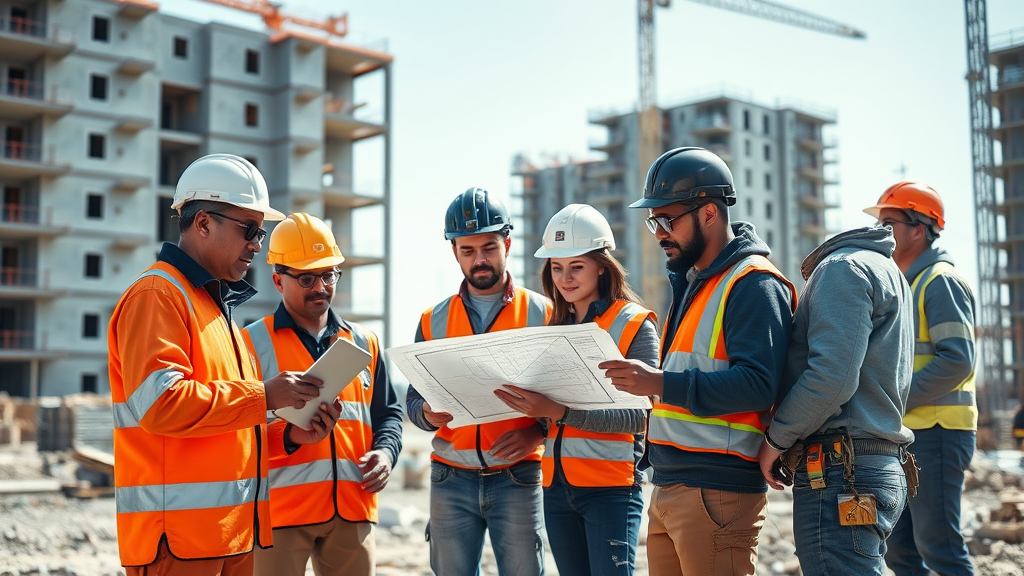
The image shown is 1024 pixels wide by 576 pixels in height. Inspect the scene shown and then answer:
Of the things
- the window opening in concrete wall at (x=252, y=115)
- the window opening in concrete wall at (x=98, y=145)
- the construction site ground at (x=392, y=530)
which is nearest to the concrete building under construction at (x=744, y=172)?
the window opening in concrete wall at (x=252, y=115)

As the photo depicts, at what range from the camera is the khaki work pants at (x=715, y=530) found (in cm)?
333

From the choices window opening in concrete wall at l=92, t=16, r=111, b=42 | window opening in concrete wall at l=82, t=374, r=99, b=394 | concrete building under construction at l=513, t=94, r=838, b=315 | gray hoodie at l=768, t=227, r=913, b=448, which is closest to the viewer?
gray hoodie at l=768, t=227, r=913, b=448

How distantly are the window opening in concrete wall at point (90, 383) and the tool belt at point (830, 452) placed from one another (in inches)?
1780

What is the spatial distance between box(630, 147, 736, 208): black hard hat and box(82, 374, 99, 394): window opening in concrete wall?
44.9 m

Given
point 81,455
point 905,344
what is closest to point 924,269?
point 905,344

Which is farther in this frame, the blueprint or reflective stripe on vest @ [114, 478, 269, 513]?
the blueprint

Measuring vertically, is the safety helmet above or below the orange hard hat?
below

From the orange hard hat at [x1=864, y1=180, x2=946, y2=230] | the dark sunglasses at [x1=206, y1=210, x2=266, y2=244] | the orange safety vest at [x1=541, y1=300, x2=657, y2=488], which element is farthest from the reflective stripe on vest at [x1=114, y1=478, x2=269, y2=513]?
the orange hard hat at [x1=864, y1=180, x2=946, y2=230]

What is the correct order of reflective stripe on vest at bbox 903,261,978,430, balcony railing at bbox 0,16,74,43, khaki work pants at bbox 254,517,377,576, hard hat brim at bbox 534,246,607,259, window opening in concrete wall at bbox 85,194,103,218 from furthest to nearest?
window opening in concrete wall at bbox 85,194,103,218 < balcony railing at bbox 0,16,74,43 < reflective stripe on vest at bbox 903,261,978,430 < hard hat brim at bbox 534,246,607,259 < khaki work pants at bbox 254,517,377,576

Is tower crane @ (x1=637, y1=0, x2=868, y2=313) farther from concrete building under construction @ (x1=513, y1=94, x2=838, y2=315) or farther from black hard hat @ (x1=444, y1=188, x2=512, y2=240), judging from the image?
black hard hat @ (x1=444, y1=188, x2=512, y2=240)

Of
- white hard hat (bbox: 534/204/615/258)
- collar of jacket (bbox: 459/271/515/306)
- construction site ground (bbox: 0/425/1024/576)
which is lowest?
construction site ground (bbox: 0/425/1024/576)

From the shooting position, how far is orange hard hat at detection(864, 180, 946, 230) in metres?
5.20

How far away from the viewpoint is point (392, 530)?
12.0 meters

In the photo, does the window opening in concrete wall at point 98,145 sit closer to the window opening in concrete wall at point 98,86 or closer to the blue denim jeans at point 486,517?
the window opening in concrete wall at point 98,86
